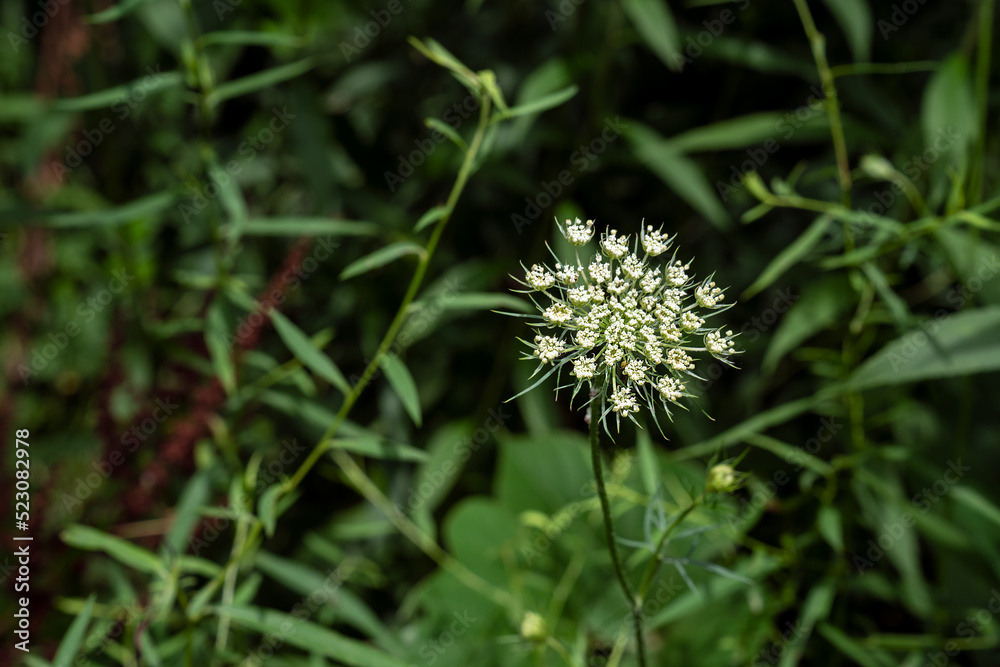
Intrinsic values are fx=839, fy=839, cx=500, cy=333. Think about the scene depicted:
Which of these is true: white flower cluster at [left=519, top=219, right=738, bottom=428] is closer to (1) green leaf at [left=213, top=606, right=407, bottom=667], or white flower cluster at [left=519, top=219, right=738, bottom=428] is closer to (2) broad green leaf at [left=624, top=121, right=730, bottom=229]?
(1) green leaf at [left=213, top=606, right=407, bottom=667]

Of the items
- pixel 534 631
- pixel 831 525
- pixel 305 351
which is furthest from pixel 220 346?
pixel 831 525

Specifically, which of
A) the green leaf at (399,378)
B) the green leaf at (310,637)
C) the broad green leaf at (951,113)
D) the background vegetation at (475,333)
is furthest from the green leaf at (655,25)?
the green leaf at (310,637)

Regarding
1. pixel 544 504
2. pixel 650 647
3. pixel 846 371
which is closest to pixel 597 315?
pixel 846 371

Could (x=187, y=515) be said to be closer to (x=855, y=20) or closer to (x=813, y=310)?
(x=813, y=310)

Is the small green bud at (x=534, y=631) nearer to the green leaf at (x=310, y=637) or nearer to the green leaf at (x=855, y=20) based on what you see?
the green leaf at (x=310, y=637)

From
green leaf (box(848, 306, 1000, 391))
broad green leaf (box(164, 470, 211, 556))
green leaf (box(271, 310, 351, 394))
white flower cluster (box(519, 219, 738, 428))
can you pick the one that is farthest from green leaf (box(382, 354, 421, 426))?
green leaf (box(848, 306, 1000, 391))
